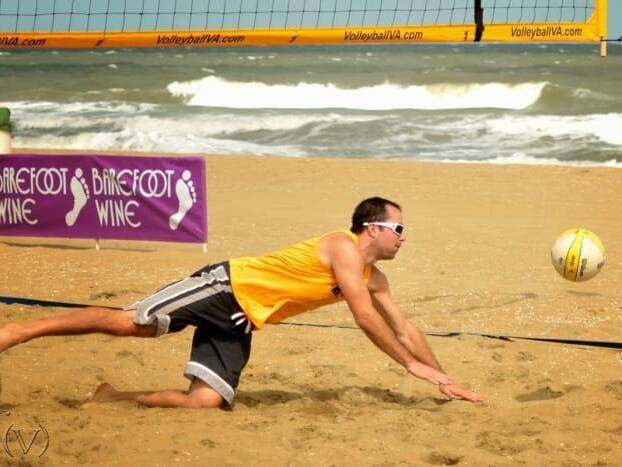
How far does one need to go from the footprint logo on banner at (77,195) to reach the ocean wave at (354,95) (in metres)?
17.8

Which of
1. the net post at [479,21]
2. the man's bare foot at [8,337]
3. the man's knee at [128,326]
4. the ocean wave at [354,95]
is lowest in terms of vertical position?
the ocean wave at [354,95]

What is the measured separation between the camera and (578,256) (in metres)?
6.04

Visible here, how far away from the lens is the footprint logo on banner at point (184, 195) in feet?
26.5

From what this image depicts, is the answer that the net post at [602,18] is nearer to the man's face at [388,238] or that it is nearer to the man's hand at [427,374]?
the man's face at [388,238]

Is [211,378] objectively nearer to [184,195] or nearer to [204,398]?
[204,398]

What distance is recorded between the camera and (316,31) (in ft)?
28.2

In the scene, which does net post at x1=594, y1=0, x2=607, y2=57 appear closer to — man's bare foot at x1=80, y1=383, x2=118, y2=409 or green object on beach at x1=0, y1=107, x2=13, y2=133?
green object on beach at x1=0, y1=107, x2=13, y2=133

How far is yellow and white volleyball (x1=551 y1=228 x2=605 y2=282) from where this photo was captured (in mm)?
6039

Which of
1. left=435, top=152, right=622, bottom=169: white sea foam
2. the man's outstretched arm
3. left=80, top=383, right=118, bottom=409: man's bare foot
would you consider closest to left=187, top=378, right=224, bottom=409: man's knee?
left=80, top=383, right=118, bottom=409: man's bare foot

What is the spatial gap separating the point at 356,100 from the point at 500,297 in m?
Result: 21.4

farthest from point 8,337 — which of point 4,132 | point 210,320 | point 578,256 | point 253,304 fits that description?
point 4,132

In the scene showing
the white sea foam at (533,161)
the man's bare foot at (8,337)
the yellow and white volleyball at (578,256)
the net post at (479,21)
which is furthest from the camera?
the white sea foam at (533,161)

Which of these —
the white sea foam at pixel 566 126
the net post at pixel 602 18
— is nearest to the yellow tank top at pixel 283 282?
the net post at pixel 602 18

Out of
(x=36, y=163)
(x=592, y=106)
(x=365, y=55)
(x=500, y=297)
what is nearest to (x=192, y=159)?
(x=36, y=163)
